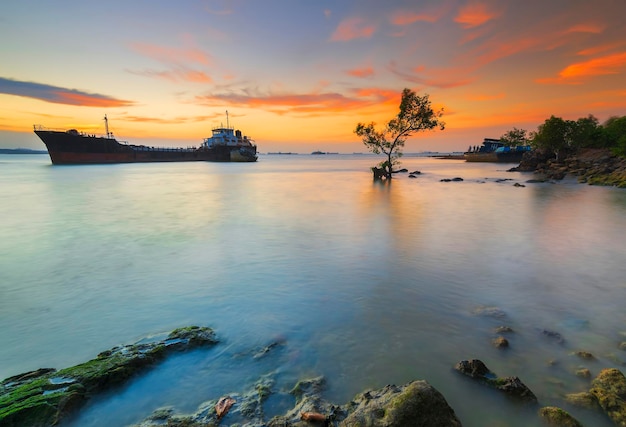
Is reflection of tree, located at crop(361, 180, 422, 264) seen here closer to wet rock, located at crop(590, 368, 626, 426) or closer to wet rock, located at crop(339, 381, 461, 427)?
wet rock, located at crop(590, 368, 626, 426)

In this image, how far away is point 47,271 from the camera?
375 inches

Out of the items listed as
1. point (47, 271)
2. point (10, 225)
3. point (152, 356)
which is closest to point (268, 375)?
point (152, 356)

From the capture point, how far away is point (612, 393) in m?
3.74

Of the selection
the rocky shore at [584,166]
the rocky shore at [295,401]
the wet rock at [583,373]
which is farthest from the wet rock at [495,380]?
the rocky shore at [584,166]

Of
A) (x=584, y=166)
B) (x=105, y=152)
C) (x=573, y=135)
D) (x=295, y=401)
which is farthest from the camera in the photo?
(x=105, y=152)

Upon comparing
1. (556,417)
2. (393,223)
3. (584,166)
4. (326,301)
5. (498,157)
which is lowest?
(393,223)

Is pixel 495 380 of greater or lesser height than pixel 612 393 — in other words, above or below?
below

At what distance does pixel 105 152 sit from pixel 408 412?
91.0 m

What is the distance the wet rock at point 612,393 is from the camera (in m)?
3.55

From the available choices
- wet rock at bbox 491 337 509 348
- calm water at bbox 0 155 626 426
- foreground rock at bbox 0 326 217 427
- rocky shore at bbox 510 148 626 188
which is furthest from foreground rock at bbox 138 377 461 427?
rocky shore at bbox 510 148 626 188

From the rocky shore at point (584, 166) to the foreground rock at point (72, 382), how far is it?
37012 millimetres

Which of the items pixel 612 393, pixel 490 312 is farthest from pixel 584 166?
pixel 612 393

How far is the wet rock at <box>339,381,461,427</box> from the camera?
319 cm

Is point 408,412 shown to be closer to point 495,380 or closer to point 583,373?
point 495,380
